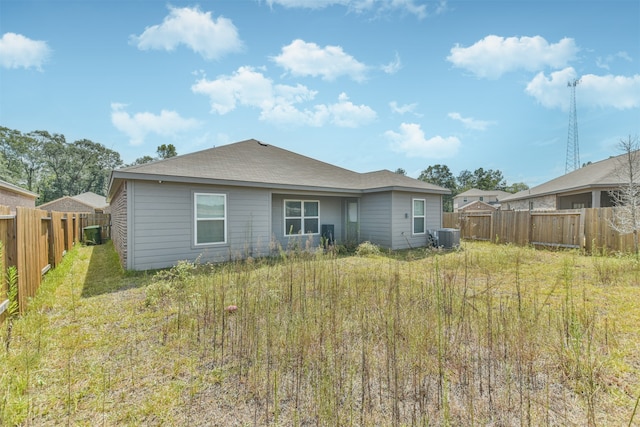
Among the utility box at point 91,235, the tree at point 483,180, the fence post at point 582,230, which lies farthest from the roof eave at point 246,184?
the tree at point 483,180

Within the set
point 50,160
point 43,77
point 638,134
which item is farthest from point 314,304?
point 50,160

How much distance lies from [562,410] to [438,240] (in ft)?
29.9

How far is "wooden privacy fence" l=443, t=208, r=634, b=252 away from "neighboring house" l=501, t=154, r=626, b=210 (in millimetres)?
3460

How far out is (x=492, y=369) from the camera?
8.44 ft

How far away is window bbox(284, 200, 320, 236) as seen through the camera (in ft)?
32.6

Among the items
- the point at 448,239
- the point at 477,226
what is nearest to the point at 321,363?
the point at 448,239

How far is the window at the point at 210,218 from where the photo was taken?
24.6 ft

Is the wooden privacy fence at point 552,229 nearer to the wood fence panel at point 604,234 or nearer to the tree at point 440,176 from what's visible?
the wood fence panel at point 604,234

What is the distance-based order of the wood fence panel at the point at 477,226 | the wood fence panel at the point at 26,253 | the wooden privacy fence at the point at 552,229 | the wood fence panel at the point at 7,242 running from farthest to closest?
the wood fence panel at the point at 477,226 → the wooden privacy fence at the point at 552,229 → the wood fence panel at the point at 26,253 → the wood fence panel at the point at 7,242

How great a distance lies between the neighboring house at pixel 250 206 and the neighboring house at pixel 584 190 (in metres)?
7.59

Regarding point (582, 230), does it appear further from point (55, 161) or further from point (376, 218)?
point (55, 161)

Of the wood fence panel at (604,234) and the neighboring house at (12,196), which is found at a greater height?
the neighboring house at (12,196)

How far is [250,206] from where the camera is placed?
8.41 metres

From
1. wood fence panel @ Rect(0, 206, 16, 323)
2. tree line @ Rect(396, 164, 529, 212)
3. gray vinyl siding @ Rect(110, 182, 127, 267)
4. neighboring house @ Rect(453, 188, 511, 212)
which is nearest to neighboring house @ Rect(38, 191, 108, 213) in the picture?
gray vinyl siding @ Rect(110, 182, 127, 267)
